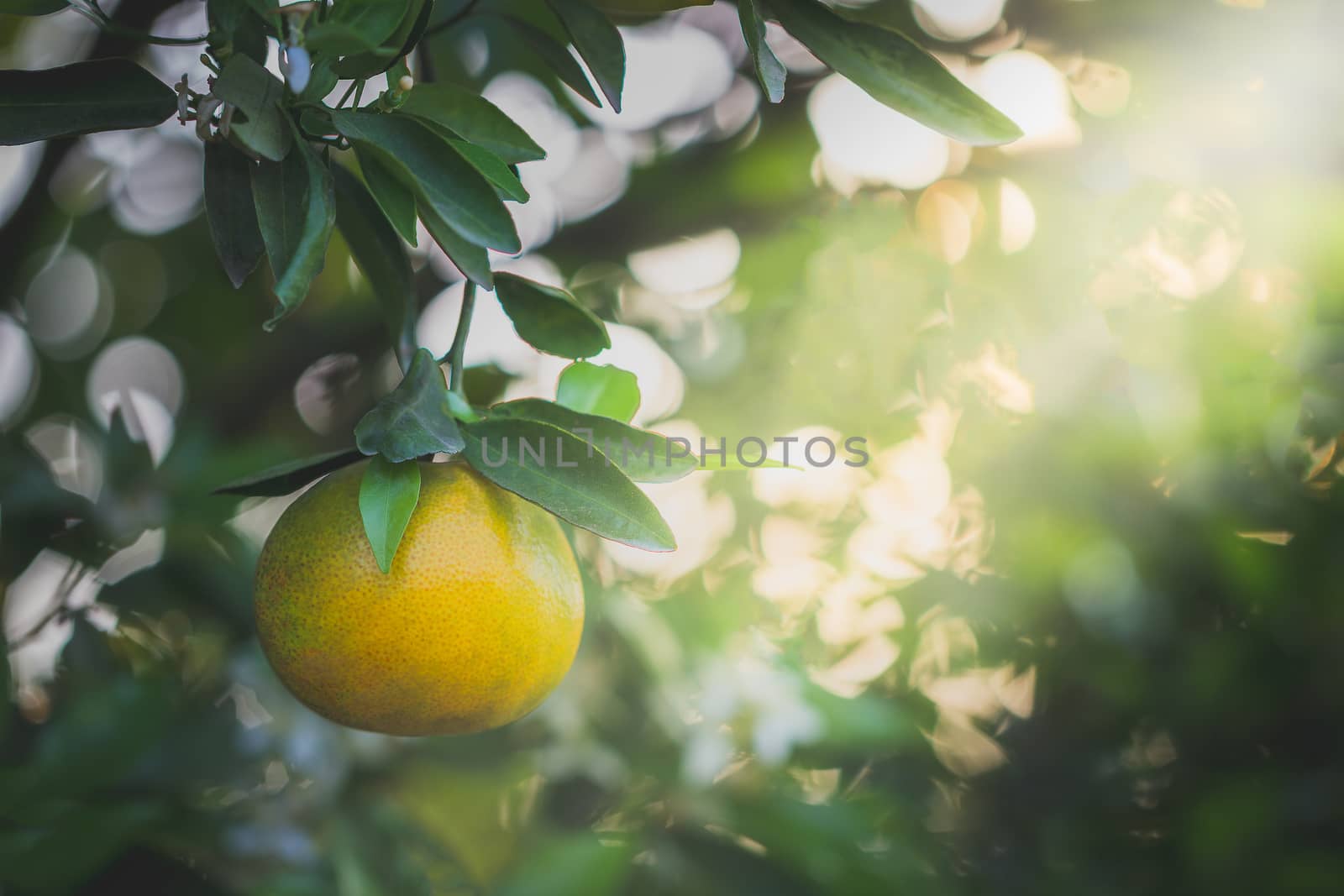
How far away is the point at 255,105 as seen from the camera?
1.42ft

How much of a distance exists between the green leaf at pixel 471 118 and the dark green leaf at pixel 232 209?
0.10 metres

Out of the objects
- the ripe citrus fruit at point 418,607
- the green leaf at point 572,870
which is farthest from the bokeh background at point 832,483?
the ripe citrus fruit at point 418,607

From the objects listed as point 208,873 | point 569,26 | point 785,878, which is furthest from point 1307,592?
point 208,873

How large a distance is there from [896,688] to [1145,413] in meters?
0.73

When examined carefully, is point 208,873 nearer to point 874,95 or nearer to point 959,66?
point 874,95

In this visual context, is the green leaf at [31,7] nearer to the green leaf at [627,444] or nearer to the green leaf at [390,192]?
the green leaf at [390,192]

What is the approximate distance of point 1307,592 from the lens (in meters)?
1.44

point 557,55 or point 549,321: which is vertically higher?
point 557,55

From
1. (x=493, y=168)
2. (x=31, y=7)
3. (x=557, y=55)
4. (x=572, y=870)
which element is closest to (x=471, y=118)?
(x=493, y=168)

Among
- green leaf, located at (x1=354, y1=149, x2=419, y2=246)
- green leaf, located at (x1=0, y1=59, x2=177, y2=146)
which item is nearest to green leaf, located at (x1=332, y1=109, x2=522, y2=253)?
green leaf, located at (x1=354, y1=149, x2=419, y2=246)

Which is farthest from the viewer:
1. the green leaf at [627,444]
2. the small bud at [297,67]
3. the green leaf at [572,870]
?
the green leaf at [572,870]

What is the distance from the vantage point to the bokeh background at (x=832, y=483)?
51.1 inches

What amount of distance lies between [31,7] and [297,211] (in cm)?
20

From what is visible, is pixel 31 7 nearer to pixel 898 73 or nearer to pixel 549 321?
pixel 549 321
